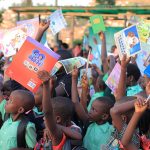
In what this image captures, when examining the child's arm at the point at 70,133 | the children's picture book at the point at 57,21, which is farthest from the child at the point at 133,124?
the children's picture book at the point at 57,21

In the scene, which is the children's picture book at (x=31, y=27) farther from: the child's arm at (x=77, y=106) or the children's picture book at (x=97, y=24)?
the children's picture book at (x=97, y=24)

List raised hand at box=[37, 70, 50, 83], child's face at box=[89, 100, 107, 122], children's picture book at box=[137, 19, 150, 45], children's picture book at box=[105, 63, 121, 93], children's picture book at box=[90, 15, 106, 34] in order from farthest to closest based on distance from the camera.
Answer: children's picture book at box=[90, 15, 106, 34] < children's picture book at box=[137, 19, 150, 45] < children's picture book at box=[105, 63, 121, 93] < child's face at box=[89, 100, 107, 122] < raised hand at box=[37, 70, 50, 83]

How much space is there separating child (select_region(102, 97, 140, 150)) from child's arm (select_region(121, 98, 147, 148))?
2.9 inches

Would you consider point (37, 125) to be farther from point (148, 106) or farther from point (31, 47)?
point (148, 106)

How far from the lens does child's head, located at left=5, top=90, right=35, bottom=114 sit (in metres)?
3.69

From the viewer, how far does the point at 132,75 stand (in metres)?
4.79

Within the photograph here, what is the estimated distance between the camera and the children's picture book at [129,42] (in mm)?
4195

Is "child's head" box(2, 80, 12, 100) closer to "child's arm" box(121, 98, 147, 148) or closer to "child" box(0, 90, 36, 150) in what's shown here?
"child" box(0, 90, 36, 150)

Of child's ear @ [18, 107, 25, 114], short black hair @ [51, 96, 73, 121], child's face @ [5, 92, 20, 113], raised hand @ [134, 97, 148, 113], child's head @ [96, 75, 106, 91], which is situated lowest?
child's head @ [96, 75, 106, 91]

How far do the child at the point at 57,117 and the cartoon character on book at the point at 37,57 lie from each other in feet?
1.10

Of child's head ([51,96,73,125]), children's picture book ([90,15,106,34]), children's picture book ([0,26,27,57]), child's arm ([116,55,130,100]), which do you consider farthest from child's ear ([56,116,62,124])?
children's picture book ([90,15,106,34])

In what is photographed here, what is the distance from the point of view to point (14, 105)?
146 inches

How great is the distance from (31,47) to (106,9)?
32.1 ft

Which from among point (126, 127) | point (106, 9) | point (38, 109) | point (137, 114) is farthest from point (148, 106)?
point (106, 9)
